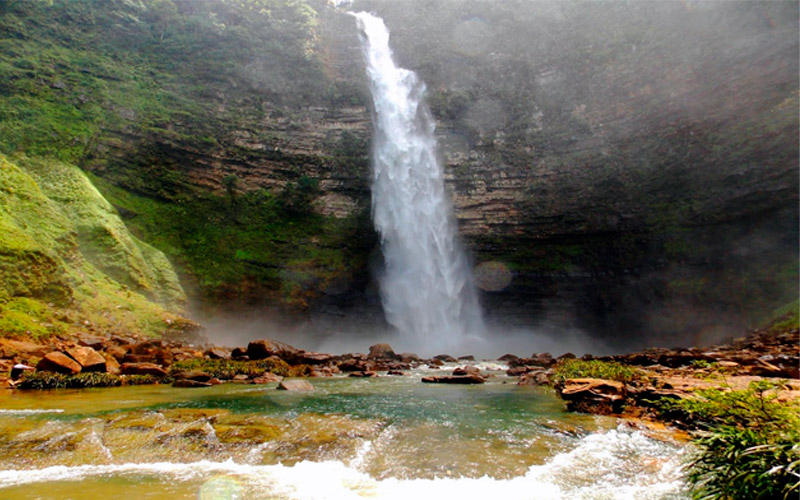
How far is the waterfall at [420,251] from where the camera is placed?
82.9 feet

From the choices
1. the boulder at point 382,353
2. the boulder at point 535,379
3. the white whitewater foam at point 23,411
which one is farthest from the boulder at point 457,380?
the white whitewater foam at point 23,411

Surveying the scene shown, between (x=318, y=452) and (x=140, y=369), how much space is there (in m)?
7.75

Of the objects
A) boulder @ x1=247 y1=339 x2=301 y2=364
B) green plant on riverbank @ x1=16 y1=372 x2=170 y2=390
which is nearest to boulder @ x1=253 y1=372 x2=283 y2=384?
green plant on riverbank @ x1=16 y1=372 x2=170 y2=390

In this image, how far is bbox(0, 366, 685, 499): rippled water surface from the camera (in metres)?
3.87

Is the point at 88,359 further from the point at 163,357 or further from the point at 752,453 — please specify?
the point at 752,453

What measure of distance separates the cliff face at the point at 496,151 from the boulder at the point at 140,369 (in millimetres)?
12038

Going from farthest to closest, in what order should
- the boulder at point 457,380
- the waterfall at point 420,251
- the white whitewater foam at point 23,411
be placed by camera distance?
the waterfall at point 420,251
the boulder at point 457,380
the white whitewater foam at point 23,411

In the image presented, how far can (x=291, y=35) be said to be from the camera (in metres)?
31.6

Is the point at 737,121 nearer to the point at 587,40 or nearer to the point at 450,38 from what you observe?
the point at 587,40

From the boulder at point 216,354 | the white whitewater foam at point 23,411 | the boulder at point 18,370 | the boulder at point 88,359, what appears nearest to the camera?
the white whitewater foam at point 23,411

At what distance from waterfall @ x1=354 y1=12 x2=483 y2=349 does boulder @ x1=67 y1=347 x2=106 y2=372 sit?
683 inches

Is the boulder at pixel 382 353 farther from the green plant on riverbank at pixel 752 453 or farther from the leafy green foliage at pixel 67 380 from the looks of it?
the green plant on riverbank at pixel 752 453

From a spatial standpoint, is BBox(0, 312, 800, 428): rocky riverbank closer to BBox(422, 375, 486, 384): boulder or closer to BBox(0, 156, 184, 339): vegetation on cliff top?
BBox(422, 375, 486, 384): boulder

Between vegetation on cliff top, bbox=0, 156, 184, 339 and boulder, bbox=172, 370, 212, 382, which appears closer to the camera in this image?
boulder, bbox=172, 370, 212, 382
